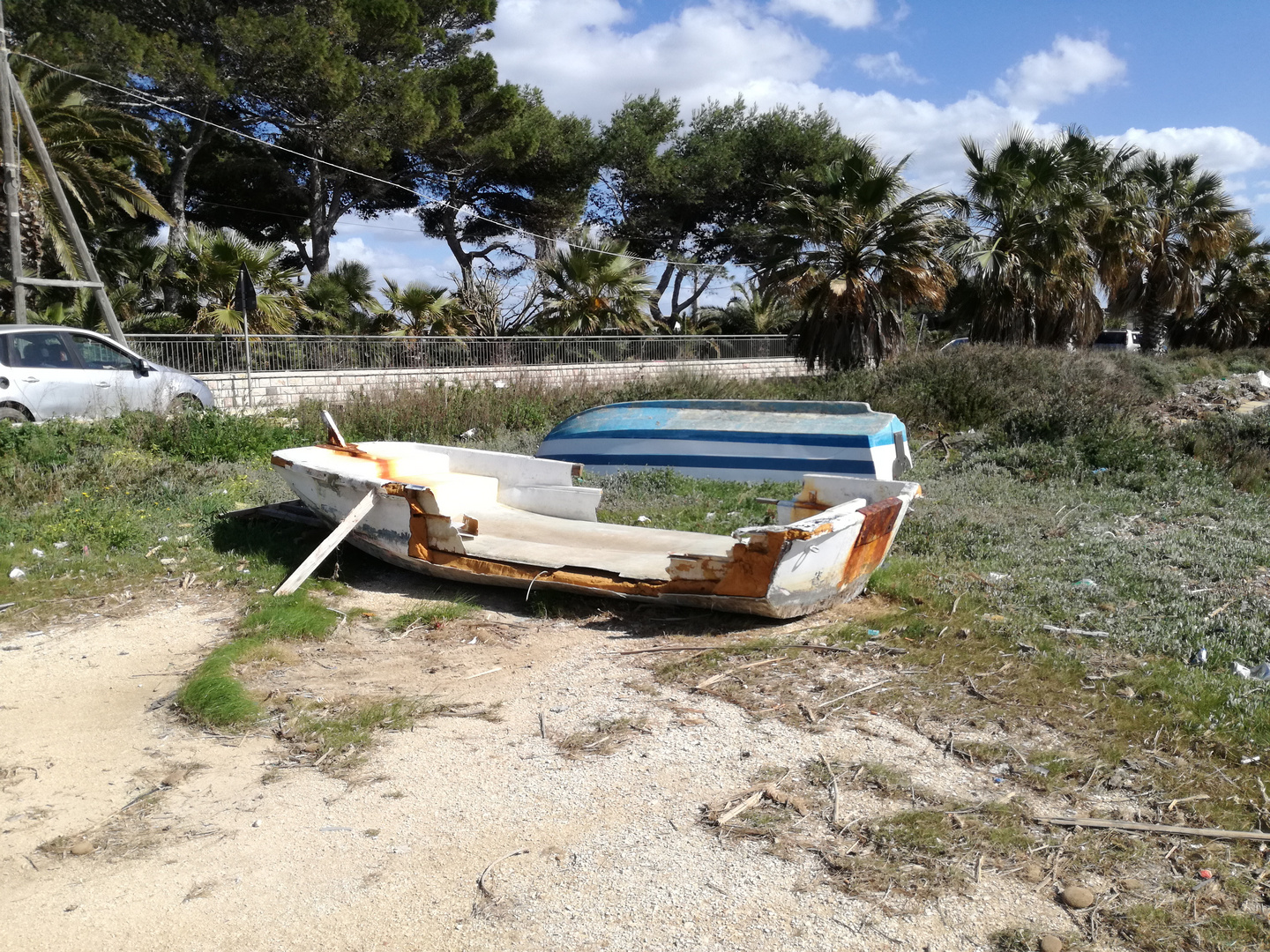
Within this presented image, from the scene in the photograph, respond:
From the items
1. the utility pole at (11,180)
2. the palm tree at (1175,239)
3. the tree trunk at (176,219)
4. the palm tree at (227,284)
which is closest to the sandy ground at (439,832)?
the utility pole at (11,180)

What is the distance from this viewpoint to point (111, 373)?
11414 mm

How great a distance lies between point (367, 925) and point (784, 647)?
2813 millimetres

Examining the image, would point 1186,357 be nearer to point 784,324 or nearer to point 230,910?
point 784,324

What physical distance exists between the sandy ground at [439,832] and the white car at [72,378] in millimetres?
6764

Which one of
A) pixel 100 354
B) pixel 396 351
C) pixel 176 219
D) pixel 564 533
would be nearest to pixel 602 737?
pixel 564 533

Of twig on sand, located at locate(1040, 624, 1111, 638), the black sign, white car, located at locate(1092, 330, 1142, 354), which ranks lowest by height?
twig on sand, located at locate(1040, 624, 1111, 638)

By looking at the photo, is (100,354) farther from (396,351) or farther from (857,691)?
(857,691)

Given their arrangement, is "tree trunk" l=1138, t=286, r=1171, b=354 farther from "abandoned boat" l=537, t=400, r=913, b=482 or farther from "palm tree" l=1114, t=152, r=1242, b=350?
"abandoned boat" l=537, t=400, r=913, b=482

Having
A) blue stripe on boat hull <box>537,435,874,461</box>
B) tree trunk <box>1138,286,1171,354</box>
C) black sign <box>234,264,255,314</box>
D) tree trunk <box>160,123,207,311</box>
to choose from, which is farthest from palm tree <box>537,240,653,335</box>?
tree trunk <box>1138,286,1171,354</box>

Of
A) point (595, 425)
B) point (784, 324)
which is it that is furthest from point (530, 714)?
point (784, 324)

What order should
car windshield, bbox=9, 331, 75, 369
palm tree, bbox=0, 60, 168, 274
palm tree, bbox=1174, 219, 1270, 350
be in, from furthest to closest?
palm tree, bbox=1174, 219, 1270, 350, palm tree, bbox=0, 60, 168, 274, car windshield, bbox=9, 331, 75, 369

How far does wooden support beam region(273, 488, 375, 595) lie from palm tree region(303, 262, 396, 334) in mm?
16294

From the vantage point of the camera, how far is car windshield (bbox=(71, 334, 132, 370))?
37.1 feet

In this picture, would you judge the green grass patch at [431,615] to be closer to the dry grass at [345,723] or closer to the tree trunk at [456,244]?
the dry grass at [345,723]
